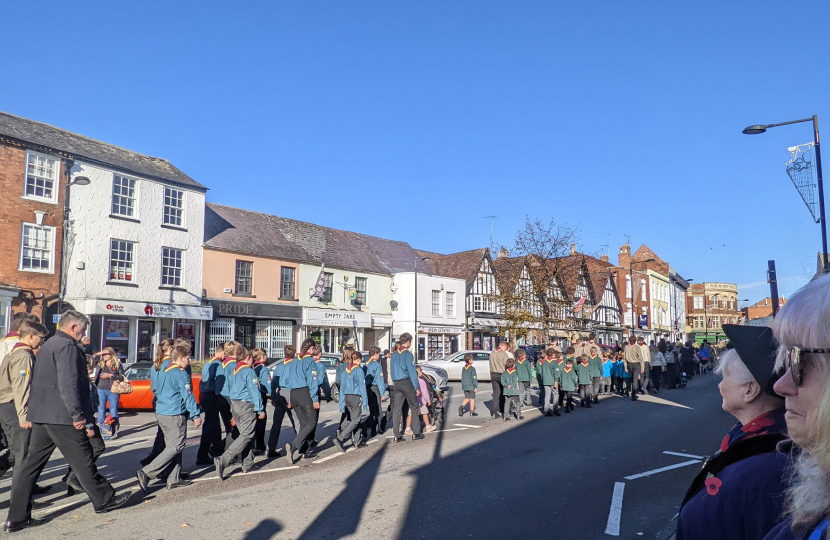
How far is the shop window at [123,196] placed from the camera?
24703 mm

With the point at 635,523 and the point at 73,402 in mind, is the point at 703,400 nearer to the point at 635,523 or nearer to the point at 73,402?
the point at 635,523

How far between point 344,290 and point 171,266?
391 inches

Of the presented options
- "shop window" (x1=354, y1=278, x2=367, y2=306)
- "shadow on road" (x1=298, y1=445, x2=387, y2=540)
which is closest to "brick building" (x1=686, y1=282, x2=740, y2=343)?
"shop window" (x1=354, y1=278, x2=367, y2=306)

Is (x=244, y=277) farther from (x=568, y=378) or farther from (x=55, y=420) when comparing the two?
(x=55, y=420)

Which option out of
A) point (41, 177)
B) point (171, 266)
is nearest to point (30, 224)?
point (41, 177)

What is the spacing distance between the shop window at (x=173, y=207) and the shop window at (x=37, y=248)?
4886mm

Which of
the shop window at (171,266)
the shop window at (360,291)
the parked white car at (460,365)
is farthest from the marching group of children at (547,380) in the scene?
the shop window at (360,291)

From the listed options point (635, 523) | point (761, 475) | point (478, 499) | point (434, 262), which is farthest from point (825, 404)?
point (434, 262)

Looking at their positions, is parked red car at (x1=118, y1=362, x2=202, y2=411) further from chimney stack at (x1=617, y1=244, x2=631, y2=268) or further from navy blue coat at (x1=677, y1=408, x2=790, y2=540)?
chimney stack at (x1=617, y1=244, x2=631, y2=268)

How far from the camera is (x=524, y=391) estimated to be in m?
16.3

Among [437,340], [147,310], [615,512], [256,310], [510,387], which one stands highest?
[256,310]

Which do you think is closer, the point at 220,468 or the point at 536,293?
the point at 220,468

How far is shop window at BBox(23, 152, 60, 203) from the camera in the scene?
2214 centimetres

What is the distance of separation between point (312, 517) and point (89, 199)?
2152 centimetres
